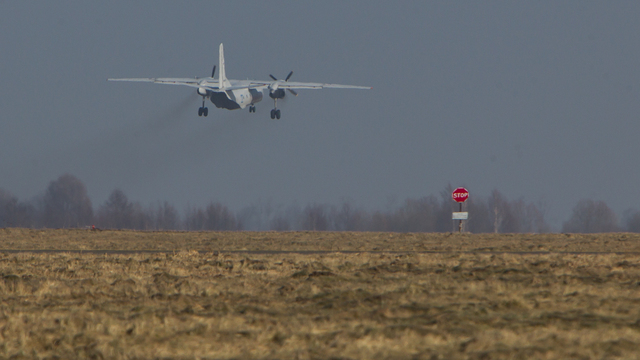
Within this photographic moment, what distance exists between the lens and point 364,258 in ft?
113

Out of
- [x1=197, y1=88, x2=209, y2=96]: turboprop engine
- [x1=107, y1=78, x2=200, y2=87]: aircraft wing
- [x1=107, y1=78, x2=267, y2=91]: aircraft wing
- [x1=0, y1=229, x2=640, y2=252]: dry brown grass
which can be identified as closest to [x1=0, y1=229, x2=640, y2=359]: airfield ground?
[x1=0, y1=229, x2=640, y2=252]: dry brown grass

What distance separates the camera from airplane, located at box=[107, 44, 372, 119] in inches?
3265

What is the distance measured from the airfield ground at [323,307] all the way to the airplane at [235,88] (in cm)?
4919

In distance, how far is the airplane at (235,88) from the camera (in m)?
82.9

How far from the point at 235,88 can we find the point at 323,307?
214 feet

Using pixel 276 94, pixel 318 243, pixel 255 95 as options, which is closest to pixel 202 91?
pixel 255 95

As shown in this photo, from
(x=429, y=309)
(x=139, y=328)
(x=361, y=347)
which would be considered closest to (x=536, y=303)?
(x=429, y=309)

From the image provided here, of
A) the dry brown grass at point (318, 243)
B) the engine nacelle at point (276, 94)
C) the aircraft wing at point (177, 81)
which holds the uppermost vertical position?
the aircraft wing at point (177, 81)

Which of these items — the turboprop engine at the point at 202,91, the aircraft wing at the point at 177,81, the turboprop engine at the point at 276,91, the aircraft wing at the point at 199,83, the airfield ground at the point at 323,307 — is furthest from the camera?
the turboprop engine at the point at 276,91

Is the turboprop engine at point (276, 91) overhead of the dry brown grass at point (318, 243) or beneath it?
overhead

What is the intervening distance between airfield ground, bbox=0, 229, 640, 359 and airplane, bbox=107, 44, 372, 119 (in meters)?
49.2

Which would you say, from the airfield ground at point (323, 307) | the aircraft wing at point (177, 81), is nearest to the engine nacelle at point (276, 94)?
the aircraft wing at point (177, 81)

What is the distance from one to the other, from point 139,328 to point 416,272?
13.5 meters

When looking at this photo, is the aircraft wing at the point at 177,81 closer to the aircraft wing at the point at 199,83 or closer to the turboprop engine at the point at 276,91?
the aircraft wing at the point at 199,83
